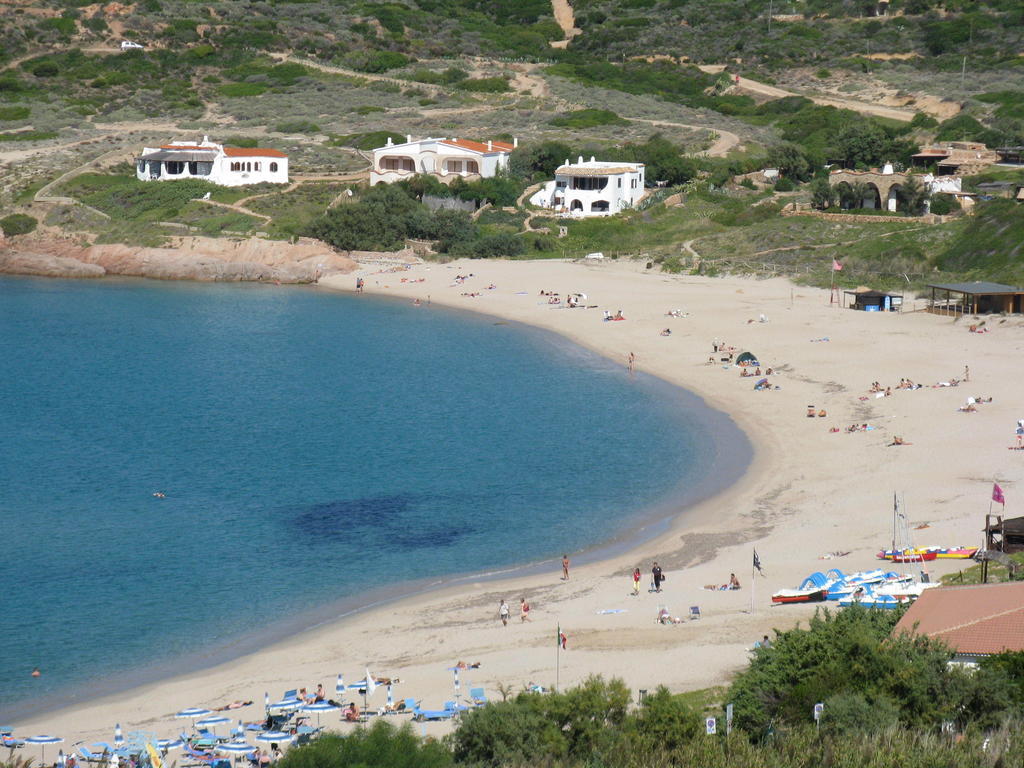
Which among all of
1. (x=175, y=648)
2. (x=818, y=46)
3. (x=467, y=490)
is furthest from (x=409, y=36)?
(x=175, y=648)

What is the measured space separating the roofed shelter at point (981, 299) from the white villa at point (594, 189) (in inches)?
1077

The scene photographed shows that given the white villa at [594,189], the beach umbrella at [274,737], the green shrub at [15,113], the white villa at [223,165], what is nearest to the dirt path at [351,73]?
the green shrub at [15,113]

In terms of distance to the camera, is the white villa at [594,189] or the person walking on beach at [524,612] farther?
the white villa at [594,189]

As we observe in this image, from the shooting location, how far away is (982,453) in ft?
117

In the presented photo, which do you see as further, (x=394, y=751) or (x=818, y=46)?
(x=818, y=46)

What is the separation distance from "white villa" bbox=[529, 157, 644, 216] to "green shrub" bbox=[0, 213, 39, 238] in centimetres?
3086

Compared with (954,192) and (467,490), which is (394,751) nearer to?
(467,490)

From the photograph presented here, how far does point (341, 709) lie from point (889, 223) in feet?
179

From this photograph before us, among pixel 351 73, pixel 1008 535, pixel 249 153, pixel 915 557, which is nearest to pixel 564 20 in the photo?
pixel 351 73

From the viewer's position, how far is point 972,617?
20.6 metres

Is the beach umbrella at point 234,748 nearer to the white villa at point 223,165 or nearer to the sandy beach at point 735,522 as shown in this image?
the sandy beach at point 735,522

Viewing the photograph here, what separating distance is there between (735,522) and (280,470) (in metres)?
13.1

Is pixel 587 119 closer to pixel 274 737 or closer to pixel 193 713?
pixel 193 713

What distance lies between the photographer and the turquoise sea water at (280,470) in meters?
27.6
